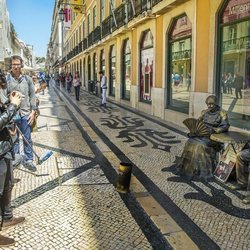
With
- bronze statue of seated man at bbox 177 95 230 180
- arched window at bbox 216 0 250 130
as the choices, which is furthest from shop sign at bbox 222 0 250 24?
bronze statue of seated man at bbox 177 95 230 180

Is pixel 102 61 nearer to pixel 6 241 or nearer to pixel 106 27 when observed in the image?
pixel 106 27

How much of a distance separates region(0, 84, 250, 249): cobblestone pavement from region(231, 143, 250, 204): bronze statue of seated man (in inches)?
8.8

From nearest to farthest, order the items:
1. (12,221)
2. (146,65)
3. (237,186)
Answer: (12,221) → (237,186) → (146,65)

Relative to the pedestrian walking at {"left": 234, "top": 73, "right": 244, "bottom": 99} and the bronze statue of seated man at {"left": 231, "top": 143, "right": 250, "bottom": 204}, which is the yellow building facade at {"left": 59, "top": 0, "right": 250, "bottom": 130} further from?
the bronze statue of seated man at {"left": 231, "top": 143, "right": 250, "bottom": 204}

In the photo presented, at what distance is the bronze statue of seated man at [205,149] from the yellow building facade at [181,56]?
7.77 feet

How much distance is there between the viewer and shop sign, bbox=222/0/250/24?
24.4 feet

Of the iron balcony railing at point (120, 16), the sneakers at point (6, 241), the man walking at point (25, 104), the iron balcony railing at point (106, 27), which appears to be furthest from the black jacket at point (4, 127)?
the iron balcony railing at point (106, 27)

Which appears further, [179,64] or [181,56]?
[179,64]

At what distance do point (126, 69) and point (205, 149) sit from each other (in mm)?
13195

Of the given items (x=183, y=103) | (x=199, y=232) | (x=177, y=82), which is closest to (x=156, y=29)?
(x=177, y=82)

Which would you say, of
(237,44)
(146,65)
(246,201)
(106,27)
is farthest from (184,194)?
(106,27)

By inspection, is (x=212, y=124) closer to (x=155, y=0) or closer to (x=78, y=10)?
(x=155, y=0)

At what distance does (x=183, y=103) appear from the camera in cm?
1078

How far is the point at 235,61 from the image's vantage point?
7.95 metres
